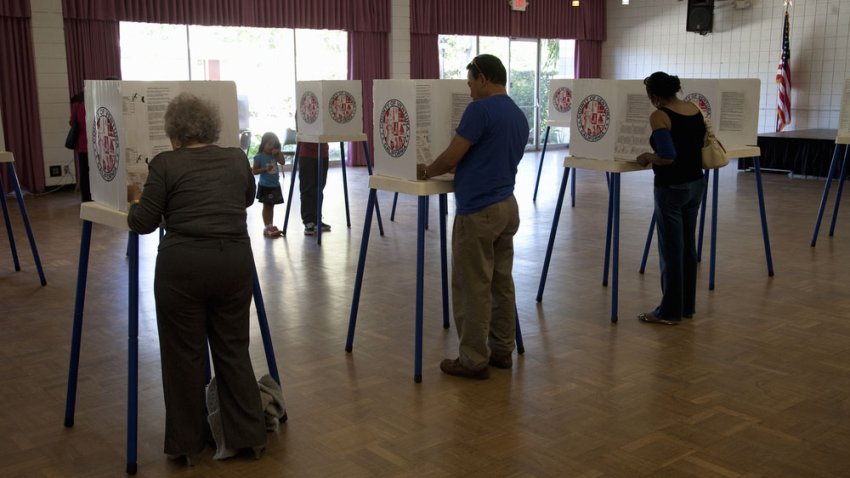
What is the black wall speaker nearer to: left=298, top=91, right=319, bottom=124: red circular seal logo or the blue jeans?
left=298, top=91, right=319, bottom=124: red circular seal logo

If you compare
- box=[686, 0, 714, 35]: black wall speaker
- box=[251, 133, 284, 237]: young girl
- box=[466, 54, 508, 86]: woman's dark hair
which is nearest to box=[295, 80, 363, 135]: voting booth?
box=[251, 133, 284, 237]: young girl

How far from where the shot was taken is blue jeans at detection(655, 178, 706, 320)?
4484 millimetres

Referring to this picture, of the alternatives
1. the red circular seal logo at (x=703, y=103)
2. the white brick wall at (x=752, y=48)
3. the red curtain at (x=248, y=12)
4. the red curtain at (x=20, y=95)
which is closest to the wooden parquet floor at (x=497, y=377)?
the red circular seal logo at (x=703, y=103)

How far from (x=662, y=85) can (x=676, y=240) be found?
837mm

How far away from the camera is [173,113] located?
2.75m

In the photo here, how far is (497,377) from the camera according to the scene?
151 inches

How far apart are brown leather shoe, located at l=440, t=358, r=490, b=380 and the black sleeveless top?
4.92 ft

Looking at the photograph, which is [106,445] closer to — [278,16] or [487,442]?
[487,442]

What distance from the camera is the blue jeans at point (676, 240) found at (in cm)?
448

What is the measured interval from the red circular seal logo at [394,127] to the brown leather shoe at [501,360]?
1.05 metres

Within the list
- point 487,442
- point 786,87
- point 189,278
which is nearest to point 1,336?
point 189,278

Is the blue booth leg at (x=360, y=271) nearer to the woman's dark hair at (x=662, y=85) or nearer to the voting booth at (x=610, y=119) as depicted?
the voting booth at (x=610, y=119)

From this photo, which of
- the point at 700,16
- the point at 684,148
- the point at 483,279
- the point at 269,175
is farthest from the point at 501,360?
the point at 700,16

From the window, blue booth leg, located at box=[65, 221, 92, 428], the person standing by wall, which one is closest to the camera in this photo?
blue booth leg, located at box=[65, 221, 92, 428]
